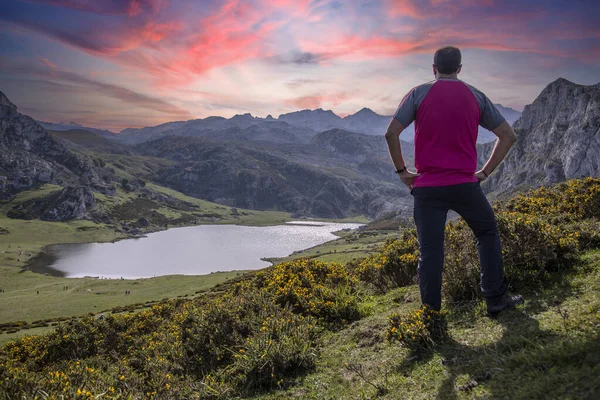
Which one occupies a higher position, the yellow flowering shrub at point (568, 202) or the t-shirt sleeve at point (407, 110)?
the t-shirt sleeve at point (407, 110)

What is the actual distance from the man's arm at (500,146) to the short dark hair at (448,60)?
44.8 inches

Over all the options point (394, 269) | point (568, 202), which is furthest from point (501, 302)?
point (568, 202)

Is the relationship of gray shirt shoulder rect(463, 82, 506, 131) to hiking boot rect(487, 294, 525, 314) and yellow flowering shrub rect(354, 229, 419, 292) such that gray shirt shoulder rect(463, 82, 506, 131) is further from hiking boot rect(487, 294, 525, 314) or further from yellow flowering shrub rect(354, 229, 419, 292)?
yellow flowering shrub rect(354, 229, 419, 292)

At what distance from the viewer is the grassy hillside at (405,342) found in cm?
358

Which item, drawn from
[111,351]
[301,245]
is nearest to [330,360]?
[111,351]

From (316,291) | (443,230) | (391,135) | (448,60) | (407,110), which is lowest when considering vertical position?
(316,291)

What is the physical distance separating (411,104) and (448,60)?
0.87m

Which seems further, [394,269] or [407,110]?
[394,269]

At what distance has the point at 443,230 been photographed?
503 centimetres

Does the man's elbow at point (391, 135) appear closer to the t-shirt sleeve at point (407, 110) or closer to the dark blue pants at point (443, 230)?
the t-shirt sleeve at point (407, 110)

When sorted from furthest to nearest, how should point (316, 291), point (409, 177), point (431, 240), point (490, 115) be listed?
point (316, 291)
point (409, 177)
point (490, 115)
point (431, 240)

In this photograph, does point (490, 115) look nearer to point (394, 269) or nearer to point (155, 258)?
point (394, 269)

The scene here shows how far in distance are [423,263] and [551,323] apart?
5.36 feet

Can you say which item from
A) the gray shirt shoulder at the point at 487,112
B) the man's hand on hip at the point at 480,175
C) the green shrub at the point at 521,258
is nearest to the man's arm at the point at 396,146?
the man's hand on hip at the point at 480,175
